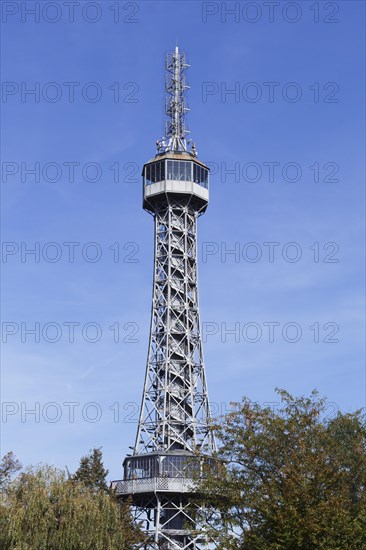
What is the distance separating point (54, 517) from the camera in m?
48.4

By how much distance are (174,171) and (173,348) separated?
21572mm

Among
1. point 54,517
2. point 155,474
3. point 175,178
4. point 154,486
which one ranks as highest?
point 175,178

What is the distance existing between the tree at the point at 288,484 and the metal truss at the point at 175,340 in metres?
36.1

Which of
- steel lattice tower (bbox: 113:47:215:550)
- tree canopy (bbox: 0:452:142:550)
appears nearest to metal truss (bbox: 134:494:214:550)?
steel lattice tower (bbox: 113:47:215:550)

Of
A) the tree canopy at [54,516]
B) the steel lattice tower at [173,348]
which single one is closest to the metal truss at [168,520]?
the steel lattice tower at [173,348]

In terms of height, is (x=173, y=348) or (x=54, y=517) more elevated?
(x=173, y=348)

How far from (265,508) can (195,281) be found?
5388 centimetres

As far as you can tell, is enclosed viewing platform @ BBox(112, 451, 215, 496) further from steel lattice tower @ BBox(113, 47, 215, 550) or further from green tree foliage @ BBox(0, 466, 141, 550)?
green tree foliage @ BBox(0, 466, 141, 550)

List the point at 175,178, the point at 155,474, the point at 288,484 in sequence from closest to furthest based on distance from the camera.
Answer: the point at 288,484 < the point at 155,474 < the point at 175,178

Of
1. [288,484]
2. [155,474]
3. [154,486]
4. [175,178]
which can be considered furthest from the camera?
[175,178]

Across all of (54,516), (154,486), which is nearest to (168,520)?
(154,486)

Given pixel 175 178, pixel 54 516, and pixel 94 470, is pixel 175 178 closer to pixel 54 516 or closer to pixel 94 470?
pixel 94 470

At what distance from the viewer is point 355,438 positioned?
167ft

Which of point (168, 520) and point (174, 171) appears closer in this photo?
point (168, 520)
